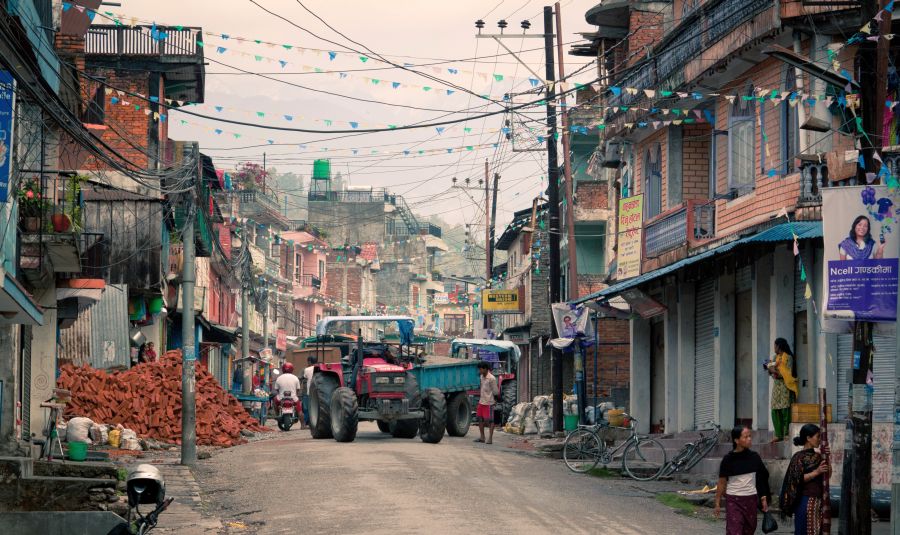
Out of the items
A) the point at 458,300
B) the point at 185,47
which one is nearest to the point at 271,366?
the point at 458,300

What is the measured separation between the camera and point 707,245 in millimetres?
27406

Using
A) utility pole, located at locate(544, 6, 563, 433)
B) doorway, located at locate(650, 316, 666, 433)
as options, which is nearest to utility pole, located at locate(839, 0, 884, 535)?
doorway, located at locate(650, 316, 666, 433)

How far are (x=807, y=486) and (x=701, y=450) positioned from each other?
9892 millimetres

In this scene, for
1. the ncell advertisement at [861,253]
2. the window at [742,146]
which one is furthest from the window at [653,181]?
the ncell advertisement at [861,253]

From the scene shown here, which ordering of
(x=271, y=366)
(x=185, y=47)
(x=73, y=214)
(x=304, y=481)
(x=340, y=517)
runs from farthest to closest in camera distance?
1. (x=271, y=366)
2. (x=185, y=47)
3. (x=73, y=214)
4. (x=304, y=481)
5. (x=340, y=517)

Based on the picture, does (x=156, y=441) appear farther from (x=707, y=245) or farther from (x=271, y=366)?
(x=271, y=366)

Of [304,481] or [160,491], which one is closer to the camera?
[160,491]

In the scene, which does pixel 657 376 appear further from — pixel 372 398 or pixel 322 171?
pixel 322 171

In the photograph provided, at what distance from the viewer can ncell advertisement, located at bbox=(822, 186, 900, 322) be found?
46.2 ft

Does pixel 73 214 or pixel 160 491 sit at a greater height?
pixel 73 214

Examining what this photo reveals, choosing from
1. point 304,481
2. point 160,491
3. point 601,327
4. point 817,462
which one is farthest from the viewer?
point 601,327

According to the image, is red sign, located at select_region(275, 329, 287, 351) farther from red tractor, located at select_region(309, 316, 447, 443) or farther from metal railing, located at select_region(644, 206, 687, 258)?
metal railing, located at select_region(644, 206, 687, 258)

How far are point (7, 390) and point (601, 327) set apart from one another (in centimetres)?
2721

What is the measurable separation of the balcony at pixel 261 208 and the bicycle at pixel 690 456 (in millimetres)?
49082
